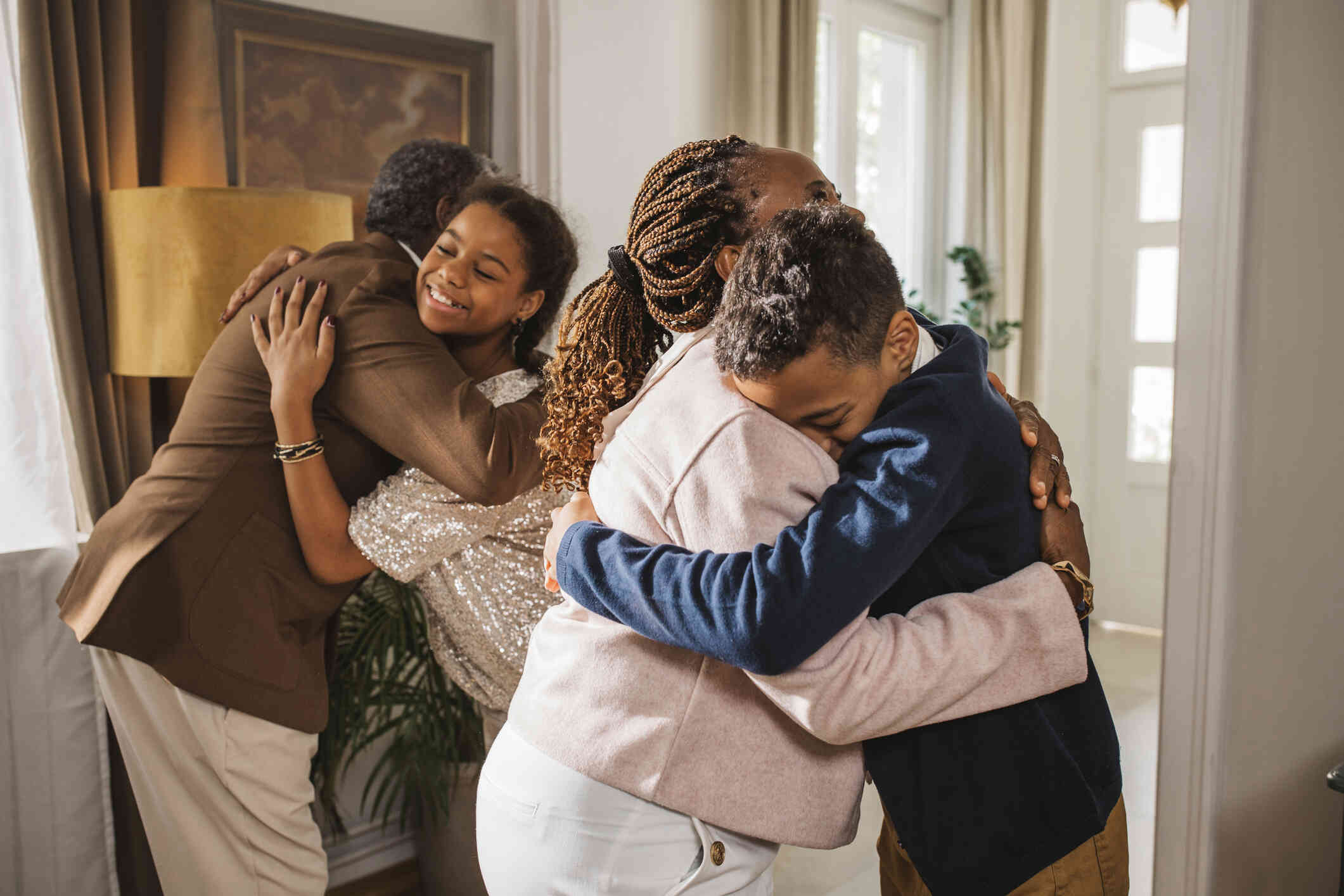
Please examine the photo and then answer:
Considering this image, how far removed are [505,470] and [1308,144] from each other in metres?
1.25

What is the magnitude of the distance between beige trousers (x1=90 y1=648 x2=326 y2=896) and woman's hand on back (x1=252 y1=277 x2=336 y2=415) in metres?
0.57

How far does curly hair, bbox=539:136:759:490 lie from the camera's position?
1.11m

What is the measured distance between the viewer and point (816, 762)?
108 centimetres

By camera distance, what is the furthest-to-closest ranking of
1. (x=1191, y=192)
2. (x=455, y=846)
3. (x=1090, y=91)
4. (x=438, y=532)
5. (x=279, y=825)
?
(x=1090, y=91)
(x=455, y=846)
(x=279, y=825)
(x=438, y=532)
(x=1191, y=192)

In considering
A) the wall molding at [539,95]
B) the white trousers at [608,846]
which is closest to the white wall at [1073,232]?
the wall molding at [539,95]

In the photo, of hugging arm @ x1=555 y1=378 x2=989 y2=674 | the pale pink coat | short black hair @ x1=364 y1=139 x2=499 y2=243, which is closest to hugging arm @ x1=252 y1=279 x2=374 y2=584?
short black hair @ x1=364 y1=139 x2=499 y2=243

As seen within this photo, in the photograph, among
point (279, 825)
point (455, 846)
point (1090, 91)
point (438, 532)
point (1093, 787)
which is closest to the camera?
point (1093, 787)

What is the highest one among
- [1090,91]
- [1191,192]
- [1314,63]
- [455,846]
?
[1090,91]

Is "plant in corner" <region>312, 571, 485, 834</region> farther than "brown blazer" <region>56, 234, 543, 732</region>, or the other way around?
"plant in corner" <region>312, 571, 485, 834</region>

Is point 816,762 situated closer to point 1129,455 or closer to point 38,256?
point 38,256

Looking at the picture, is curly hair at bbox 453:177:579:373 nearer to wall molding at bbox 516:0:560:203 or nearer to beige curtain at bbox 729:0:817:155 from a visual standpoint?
wall molding at bbox 516:0:560:203

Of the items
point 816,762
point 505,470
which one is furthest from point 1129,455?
point 816,762

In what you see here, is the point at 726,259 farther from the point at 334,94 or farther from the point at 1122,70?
the point at 1122,70

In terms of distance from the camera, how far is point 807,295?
92 cm
